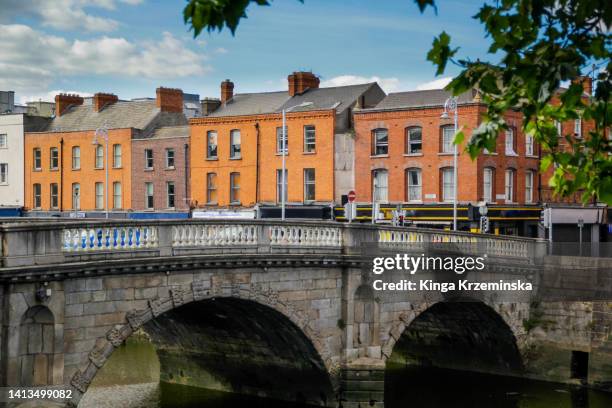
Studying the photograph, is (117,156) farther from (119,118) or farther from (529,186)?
(529,186)

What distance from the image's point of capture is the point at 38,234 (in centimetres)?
1905

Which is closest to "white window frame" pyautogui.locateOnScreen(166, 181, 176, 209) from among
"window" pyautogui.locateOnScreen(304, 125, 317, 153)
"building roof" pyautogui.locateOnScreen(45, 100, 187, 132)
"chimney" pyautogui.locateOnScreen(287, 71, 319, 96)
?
"building roof" pyautogui.locateOnScreen(45, 100, 187, 132)

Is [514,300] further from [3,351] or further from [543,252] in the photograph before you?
[3,351]

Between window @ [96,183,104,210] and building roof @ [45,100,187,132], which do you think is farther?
building roof @ [45,100,187,132]

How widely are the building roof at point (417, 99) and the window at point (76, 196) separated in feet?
70.6

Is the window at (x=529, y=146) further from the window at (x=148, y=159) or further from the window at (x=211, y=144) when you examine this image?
the window at (x=148, y=159)

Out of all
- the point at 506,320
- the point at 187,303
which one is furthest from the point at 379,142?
the point at 187,303

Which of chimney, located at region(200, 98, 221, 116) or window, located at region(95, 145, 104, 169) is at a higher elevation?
chimney, located at region(200, 98, 221, 116)

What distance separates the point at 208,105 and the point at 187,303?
32475 mm

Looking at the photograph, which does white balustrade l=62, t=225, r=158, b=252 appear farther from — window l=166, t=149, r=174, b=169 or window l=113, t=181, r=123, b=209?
window l=113, t=181, r=123, b=209

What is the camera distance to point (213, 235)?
77.2ft

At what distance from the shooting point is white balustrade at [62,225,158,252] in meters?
19.9

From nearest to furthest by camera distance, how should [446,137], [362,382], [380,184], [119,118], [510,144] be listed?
[362,382], [446,137], [510,144], [380,184], [119,118]

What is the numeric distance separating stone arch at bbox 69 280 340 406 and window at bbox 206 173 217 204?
28.5 metres
